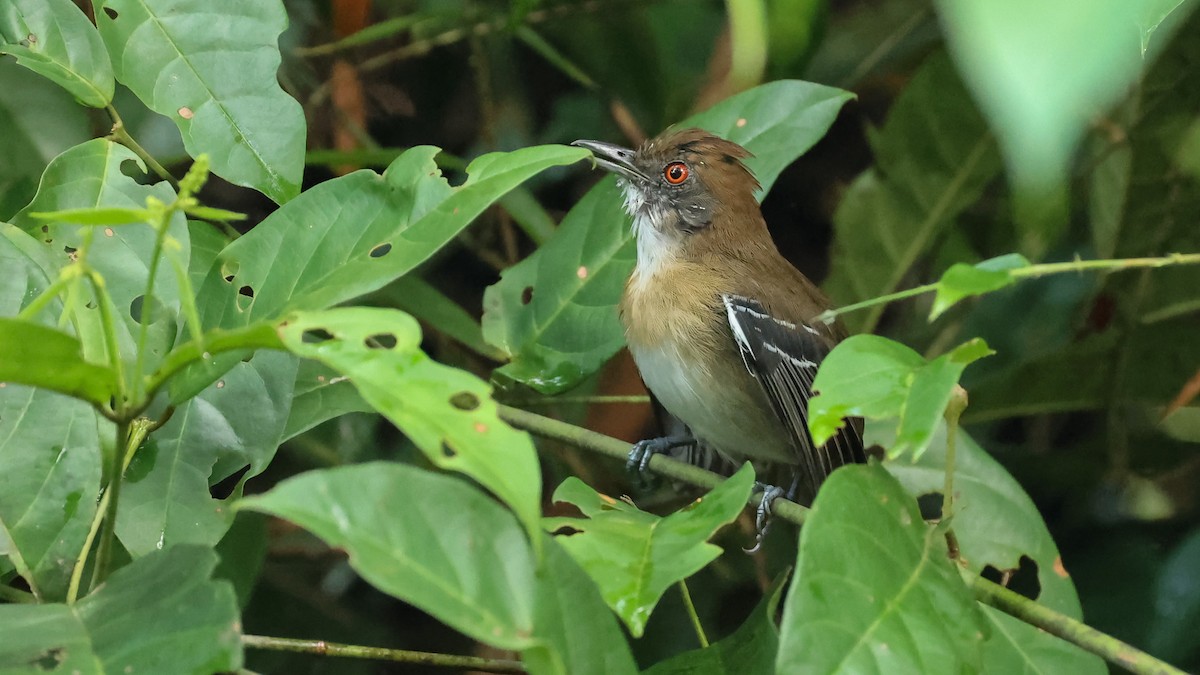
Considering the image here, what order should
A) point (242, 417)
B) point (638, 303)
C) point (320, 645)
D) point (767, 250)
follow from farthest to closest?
point (767, 250)
point (638, 303)
point (242, 417)
point (320, 645)

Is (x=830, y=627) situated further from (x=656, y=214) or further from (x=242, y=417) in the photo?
(x=656, y=214)

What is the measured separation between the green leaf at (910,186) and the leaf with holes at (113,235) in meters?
2.30

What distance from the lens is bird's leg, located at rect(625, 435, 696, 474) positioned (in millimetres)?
2863

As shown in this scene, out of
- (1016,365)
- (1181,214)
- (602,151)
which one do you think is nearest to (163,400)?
(602,151)

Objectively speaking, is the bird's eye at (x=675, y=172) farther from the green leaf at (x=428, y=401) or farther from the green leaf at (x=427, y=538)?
the green leaf at (x=427, y=538)

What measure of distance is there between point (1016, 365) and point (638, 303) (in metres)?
1.15

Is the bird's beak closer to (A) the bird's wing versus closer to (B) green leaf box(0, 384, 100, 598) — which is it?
(A) the bird's wing

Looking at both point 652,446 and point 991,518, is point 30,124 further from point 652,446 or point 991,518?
point 991,518

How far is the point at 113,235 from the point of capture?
185 centimetres

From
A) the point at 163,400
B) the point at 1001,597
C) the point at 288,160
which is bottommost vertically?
the point at 1001,597

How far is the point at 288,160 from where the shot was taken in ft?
6.27

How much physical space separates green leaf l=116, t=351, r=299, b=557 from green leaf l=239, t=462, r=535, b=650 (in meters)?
0.68

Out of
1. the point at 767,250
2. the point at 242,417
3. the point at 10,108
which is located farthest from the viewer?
the point at 767,250

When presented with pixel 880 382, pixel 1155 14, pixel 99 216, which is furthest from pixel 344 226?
pixel 1155 14
